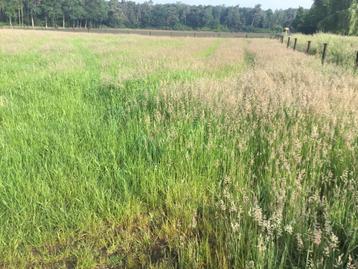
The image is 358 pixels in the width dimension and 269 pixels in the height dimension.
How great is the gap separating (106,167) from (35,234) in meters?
1.09

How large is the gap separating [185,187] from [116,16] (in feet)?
510

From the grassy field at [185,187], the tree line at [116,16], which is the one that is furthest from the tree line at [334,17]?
the tree line at [116,16]

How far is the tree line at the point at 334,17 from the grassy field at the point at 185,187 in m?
57.8

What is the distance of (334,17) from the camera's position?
63656mm

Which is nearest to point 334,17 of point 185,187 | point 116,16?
point 185,187

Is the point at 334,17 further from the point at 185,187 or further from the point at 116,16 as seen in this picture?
the point at 116,16

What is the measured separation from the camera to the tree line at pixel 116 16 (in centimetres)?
12006

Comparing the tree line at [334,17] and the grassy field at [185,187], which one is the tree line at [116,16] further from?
the grassy field at [185,187]

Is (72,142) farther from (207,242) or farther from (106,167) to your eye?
(207,242)

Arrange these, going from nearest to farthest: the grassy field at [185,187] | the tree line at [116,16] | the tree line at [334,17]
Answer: the grassy field at [185,187] < the tree line at [334,17] < the tree line at [116,16]

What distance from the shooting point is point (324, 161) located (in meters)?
3.67

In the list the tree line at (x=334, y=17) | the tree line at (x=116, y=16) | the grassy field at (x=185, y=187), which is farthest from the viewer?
the tree line at (x=116, y=16)

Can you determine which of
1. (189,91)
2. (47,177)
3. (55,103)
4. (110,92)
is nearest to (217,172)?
(47,177)

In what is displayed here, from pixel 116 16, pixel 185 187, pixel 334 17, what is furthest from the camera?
pixel 116 16
